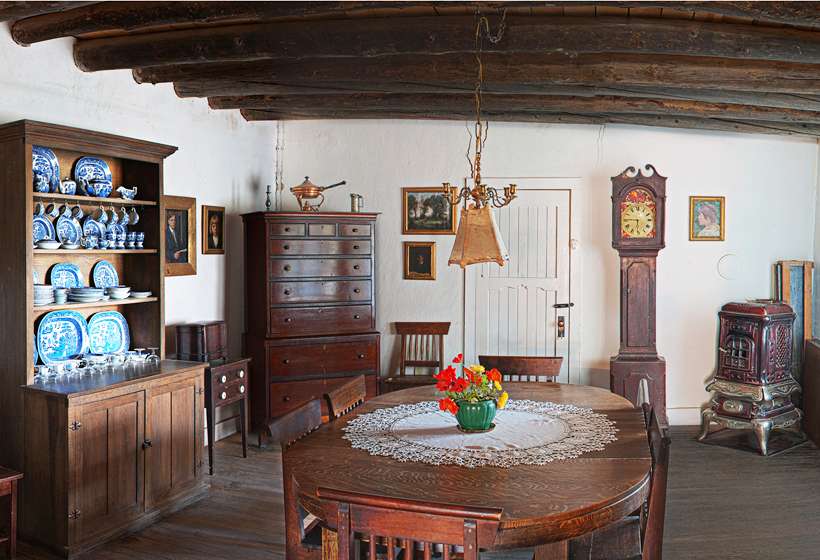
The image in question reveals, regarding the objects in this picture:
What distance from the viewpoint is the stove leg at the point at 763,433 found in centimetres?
536

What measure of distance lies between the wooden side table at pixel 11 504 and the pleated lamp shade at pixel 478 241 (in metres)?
2.47

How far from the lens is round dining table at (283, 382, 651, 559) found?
2129 millimetres

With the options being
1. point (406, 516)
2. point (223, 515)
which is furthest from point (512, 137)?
point (406, 516)

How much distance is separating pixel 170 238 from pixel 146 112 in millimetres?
938

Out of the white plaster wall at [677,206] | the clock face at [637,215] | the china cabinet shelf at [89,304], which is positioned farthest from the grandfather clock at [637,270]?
the china cabinet shelf at [89,304]

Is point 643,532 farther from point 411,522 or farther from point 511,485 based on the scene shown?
point 411,522

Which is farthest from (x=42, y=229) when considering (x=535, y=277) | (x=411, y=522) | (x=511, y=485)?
(x=535, y=277)

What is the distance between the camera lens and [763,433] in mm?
5387

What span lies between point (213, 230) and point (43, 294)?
2.06 metres

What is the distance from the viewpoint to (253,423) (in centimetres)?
596

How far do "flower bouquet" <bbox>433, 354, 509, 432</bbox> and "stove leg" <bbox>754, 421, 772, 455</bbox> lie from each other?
335cm

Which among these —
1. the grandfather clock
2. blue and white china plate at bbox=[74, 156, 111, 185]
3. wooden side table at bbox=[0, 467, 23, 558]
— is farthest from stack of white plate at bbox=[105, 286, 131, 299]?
the grandfather clock

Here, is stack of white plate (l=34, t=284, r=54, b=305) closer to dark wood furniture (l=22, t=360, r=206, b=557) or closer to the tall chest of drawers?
dark wood furniture (l=22, t=360, r=206, b=557)

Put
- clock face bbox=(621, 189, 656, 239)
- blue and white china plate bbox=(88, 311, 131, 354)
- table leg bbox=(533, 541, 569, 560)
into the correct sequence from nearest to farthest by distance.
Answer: table leg bbox=(533, 541, 569, 560)
blue and white china plate bbox=(88, 311, 131, 354)
clock face bbox=(621, 189, 656, 239)
